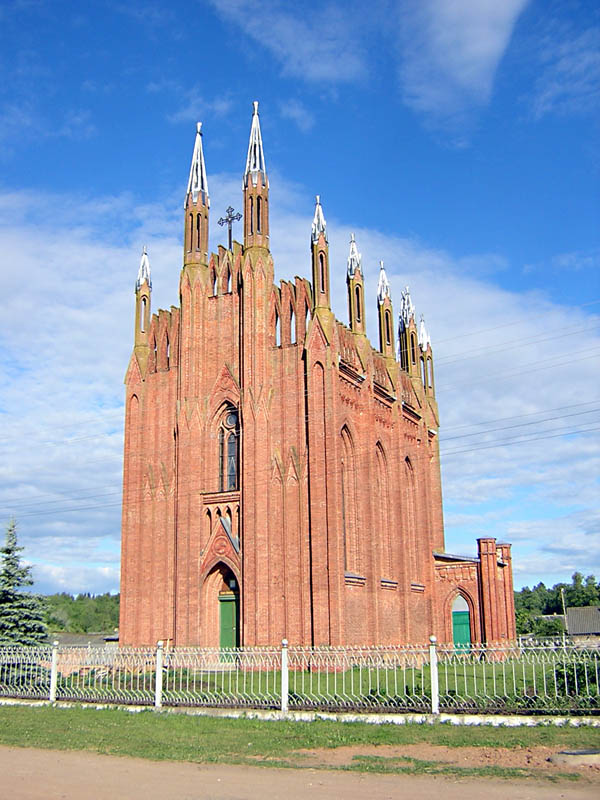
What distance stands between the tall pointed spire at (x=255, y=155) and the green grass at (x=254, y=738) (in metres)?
23.0

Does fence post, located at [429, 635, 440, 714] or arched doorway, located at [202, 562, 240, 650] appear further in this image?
arched doorway, located at [202, 562, 240, 650]

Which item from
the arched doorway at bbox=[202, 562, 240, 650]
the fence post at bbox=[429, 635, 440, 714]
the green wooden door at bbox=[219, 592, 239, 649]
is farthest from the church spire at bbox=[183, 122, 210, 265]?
the fence post at bbox=[429, 635, 440, 714]

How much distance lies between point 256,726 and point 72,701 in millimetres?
6443

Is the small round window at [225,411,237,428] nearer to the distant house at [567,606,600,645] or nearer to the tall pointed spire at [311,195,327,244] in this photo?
the tall pointed spire at [311,195,327,244]

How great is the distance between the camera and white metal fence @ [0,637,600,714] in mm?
14367

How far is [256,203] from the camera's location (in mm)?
32750

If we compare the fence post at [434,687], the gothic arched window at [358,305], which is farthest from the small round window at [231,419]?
the fence post at [434,687]

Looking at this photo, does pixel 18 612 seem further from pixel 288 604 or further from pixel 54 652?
pixel 54 652

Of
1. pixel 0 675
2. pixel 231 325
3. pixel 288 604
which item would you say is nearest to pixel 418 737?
pixel 0 675

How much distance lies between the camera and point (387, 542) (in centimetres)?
3531

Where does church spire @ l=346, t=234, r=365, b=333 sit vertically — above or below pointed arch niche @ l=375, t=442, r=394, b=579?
above

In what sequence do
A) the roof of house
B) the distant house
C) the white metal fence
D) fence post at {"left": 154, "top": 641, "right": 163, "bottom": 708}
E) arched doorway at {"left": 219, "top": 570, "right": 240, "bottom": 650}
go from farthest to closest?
the roof of house < the distant house < arched doorway at {"left": 219, "top": 570, "right": 240, "bottom": 650} < fence post at {"left": 154, "top": 641, "right": 163, "bottom": 708} < the white metal fence

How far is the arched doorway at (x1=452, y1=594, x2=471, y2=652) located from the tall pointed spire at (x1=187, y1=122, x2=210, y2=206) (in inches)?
864

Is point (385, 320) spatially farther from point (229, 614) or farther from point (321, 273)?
point (229, 614)
